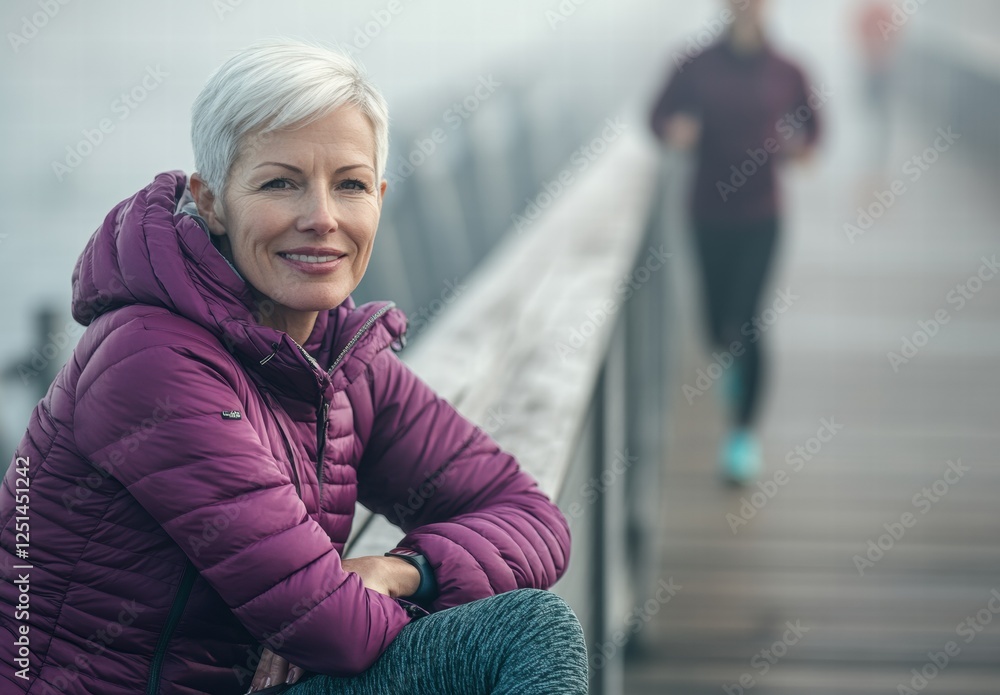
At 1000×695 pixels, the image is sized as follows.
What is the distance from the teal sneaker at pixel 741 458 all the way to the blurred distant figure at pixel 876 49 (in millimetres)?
8875

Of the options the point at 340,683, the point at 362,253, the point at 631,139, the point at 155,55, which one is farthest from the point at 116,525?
the point at 155,55

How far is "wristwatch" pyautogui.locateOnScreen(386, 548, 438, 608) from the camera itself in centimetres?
133

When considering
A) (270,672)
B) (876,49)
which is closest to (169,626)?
(270,672)

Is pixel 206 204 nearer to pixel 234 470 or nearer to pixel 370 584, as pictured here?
pixel 234 470

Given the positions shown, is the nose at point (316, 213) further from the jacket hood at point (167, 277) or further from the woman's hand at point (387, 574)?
the woman's hand at point (387, 574)

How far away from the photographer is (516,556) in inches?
55.8

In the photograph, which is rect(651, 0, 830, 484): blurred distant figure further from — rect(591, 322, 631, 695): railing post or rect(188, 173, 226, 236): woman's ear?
rect(188, 173, 226, 236): woman's ear

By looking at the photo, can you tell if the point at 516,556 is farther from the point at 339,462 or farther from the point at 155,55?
the point at 155,55

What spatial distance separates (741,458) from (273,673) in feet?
13.0

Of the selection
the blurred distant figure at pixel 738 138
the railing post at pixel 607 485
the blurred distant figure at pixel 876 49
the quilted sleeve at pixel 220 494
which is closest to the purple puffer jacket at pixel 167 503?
the quilted sleeve at pixel 220 494

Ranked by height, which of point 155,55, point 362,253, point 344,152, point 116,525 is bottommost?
point 116,525

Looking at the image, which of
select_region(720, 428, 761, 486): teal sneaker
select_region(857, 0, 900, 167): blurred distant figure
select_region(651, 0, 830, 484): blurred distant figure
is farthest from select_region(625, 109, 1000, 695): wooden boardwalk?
select_region(857, 0, 900, 167): blurred distant figure

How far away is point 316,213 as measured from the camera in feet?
4.20

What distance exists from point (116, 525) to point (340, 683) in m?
0.25
